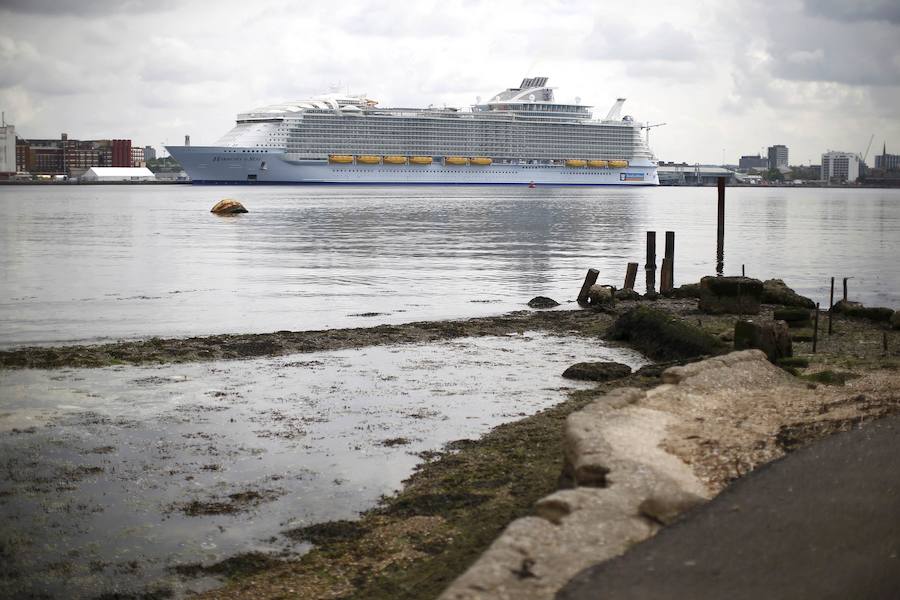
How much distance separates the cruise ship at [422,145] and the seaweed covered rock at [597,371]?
11719 centimetres

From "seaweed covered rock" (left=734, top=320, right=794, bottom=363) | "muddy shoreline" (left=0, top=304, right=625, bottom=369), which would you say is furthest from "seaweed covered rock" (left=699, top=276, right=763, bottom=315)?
"seaweed covered rock" (left=734, top=320, right=794, bottom=363)

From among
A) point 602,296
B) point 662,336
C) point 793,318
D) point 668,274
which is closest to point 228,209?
point 668,274

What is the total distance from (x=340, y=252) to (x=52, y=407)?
939 inches

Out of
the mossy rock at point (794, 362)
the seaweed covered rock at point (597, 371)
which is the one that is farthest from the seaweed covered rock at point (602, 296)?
the mossy rock at point (794, 362)

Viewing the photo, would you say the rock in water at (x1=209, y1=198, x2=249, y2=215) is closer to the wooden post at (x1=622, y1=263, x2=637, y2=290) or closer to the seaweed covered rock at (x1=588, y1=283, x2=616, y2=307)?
the wooden post at (x1=622, y1=263, x2=637, y2=290)

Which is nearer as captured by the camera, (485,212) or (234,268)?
(234,268)

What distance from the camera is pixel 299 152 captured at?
128250 mm

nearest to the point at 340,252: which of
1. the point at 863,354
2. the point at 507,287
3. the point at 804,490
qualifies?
the point at 507,287

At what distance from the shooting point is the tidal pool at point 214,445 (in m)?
7.16

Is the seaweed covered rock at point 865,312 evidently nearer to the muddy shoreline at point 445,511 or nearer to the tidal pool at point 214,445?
the muddy shoreline at point 445,511

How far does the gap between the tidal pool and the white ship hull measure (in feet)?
381

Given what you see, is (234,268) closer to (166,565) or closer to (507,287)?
(507,287)

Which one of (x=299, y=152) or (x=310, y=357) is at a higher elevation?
(x=299, y=152)

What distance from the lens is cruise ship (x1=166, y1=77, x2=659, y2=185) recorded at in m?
128
